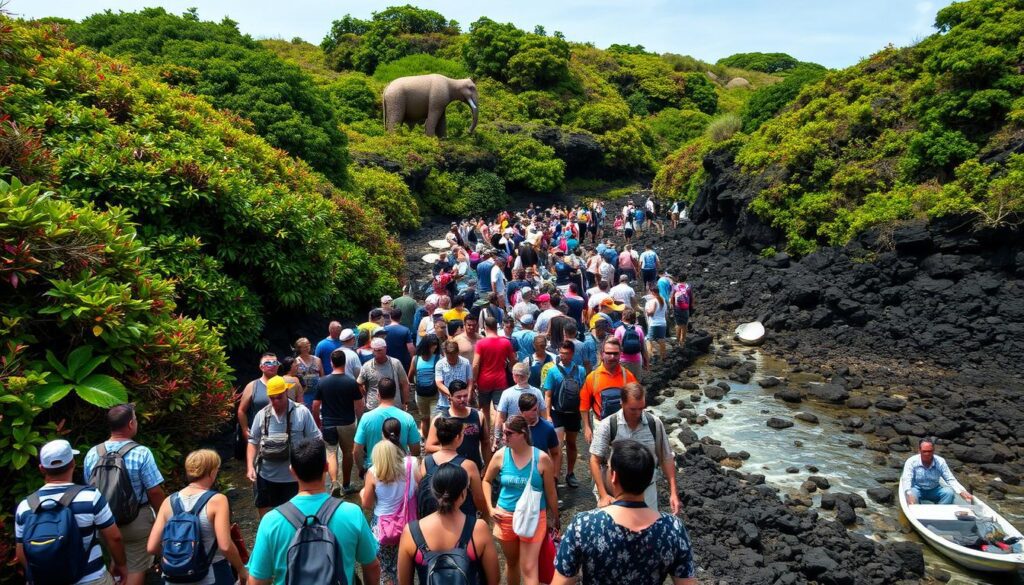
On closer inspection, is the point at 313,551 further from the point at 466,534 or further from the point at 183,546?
the point at 183,546

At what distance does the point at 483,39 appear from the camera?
45.6 m

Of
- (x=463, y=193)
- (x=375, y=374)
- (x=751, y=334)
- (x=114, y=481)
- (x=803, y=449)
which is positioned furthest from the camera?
(x=463, y=193)

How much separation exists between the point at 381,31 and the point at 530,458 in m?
52.9

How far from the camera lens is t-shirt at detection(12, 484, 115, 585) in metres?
3.67

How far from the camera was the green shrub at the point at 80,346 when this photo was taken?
5031 millimetres

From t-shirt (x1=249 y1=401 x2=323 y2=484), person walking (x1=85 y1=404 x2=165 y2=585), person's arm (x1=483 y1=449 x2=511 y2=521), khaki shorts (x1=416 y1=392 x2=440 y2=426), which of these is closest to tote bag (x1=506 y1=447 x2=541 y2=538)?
person's arm (x1=483 y1=449 x2=511 y2=521)

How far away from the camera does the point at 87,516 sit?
3799 millimetres

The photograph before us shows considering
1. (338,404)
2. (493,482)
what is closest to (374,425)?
(493,482)

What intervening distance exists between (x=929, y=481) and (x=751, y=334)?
755cm

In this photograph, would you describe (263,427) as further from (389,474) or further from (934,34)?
(934,34)

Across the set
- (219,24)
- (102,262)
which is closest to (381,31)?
(219,24)

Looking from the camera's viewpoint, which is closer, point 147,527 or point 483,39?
point 147,527

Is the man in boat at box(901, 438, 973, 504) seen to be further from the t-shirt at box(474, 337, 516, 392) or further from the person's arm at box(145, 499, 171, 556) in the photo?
the person's arm at box(145, 499, 171, 556)

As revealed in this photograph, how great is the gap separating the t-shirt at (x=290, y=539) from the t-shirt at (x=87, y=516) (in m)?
1.29
